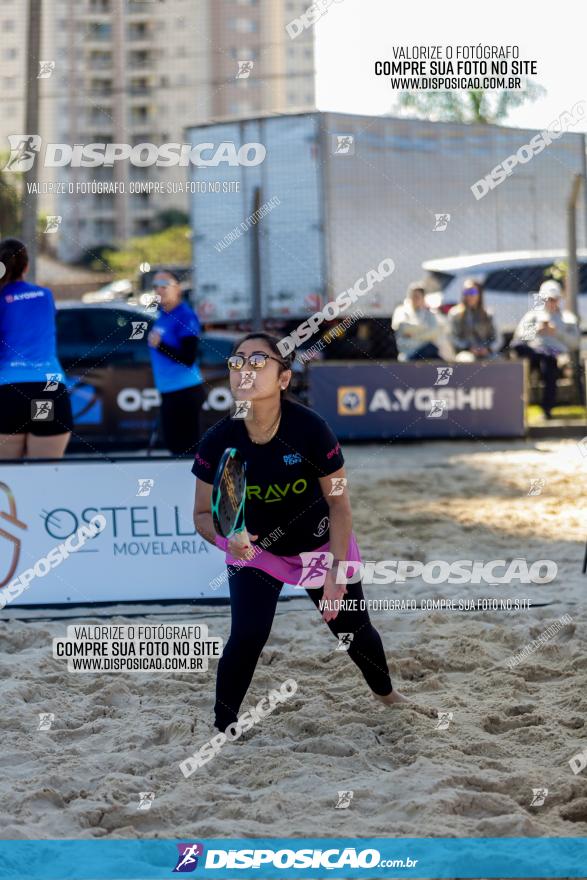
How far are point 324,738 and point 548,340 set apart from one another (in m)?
10.8

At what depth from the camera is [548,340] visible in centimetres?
1456

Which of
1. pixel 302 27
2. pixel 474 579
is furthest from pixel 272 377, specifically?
pixel 302 27

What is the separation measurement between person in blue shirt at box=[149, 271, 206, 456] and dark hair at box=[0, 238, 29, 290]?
1754mm

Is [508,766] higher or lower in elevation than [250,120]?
lower

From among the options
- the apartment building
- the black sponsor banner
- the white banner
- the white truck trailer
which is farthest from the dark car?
the apartment building

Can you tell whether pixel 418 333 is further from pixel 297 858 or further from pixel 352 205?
pixel 297 858

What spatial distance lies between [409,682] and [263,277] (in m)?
12.9

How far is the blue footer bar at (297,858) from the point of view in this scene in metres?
3.31

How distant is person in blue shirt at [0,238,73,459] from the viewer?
6.70 m

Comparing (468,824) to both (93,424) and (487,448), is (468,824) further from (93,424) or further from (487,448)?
(93,424)

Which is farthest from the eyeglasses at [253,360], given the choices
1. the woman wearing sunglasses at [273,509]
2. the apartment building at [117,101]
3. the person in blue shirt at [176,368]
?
the apartment building at [117,101]

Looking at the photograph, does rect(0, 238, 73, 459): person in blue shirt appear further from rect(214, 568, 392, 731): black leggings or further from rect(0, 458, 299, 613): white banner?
rect(214, 568, 392, 731): black leggings

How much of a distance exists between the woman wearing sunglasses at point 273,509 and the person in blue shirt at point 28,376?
2631mm

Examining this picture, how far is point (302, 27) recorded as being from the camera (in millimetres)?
10258
